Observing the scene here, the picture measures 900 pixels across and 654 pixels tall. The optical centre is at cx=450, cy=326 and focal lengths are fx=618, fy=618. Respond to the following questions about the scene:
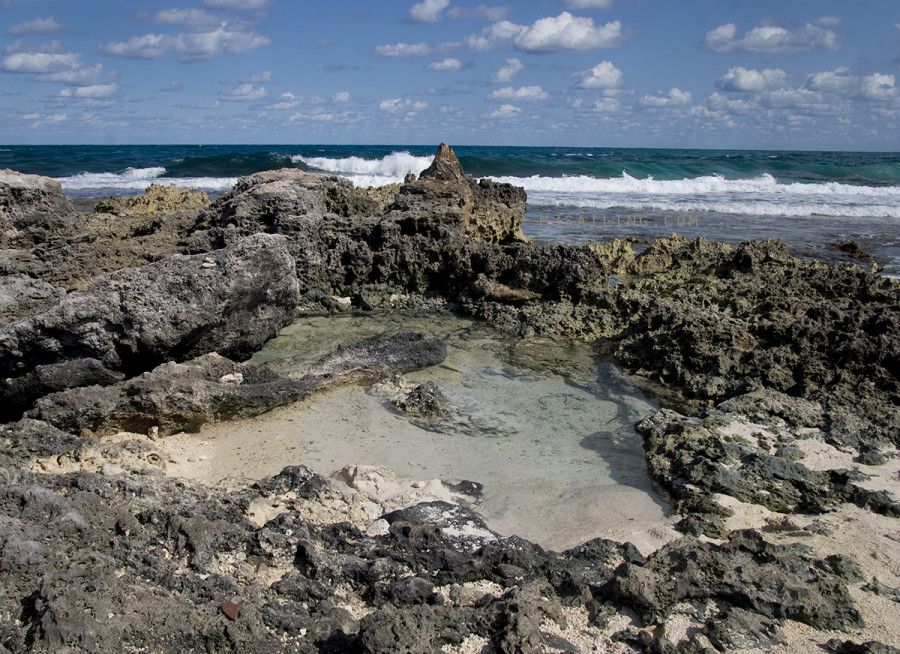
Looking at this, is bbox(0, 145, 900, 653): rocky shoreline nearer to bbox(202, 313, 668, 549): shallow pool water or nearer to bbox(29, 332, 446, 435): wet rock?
bbox(29, 332, 446, 435): wet rock

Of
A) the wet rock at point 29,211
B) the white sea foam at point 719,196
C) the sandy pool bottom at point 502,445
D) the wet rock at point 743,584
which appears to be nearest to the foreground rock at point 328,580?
the wet rock at point 743,584

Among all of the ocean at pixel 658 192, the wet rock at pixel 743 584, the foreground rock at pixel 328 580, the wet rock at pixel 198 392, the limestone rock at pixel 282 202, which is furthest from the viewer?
the ocean at pixel 658 192

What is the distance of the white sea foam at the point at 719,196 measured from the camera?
18.6 metres

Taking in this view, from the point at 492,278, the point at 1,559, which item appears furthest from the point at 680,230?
the point at 1,559

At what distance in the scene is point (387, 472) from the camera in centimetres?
361

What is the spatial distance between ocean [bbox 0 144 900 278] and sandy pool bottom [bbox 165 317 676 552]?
7.02 meters

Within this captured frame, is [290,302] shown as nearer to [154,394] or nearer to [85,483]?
[154,394]

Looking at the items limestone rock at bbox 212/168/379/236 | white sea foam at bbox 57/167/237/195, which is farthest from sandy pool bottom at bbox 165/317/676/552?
white sea foam at bbox 57/167/237/195

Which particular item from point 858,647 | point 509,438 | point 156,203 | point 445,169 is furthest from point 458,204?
point 858,647

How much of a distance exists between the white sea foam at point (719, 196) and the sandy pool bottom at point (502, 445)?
49.6ft

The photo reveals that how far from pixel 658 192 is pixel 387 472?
25.0 meters

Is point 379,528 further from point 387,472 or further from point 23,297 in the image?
point 23,297

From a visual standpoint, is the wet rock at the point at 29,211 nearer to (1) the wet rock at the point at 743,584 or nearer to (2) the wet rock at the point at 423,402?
(2) the wet rock at the point at 423,402

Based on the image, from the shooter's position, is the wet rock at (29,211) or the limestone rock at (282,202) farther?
the limestone rock at (282,202)
